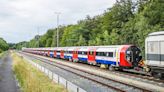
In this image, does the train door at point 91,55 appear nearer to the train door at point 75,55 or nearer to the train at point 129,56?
the train at point 129,56

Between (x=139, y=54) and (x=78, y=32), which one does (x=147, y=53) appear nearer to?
(x=139, y=54)

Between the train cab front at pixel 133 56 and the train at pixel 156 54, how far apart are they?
837 centimetres

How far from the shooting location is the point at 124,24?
Answer: 62.1 metres

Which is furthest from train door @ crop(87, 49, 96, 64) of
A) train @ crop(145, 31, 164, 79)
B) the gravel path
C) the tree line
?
train @ crop(145, 31, 164, 79)

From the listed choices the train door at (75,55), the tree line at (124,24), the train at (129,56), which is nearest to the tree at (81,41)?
the tree line at (124,24)

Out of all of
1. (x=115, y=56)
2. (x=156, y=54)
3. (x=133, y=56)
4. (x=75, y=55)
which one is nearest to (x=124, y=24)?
(x=75, y=55)

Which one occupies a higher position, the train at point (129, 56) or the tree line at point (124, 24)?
the tree line at point (124, 24)

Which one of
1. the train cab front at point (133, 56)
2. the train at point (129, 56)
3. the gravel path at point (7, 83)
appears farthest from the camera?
the train cab front at point (133, 56)

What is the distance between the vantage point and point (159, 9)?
43875 mm

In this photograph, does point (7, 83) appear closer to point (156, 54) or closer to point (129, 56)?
point (129, 56)

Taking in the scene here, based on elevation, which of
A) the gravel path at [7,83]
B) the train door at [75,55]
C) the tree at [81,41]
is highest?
the tree at [81,41]

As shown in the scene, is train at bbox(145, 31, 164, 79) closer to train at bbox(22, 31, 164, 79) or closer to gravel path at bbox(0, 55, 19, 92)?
train at bbox(22, 31, 164, 79)

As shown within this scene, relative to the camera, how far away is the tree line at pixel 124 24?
43900mm

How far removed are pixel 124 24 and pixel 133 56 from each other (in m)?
27.4
